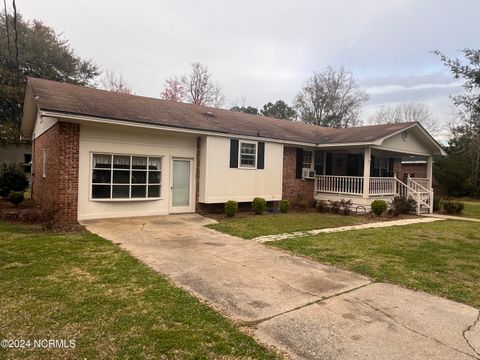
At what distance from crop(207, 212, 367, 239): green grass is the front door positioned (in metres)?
1.91

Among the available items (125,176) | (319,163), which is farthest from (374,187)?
(125,176)

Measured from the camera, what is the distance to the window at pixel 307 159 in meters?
17.0

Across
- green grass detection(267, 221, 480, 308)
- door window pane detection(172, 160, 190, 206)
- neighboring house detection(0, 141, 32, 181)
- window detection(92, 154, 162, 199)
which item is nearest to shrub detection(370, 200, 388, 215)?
green grass detection(267, 221, 480, 308)

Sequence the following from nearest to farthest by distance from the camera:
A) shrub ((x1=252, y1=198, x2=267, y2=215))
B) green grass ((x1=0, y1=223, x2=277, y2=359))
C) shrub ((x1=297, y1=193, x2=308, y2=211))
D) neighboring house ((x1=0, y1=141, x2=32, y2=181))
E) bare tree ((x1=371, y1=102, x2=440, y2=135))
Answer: green grass ((x1=0, y1=223, x2=277, y2=359))
shrub ((x1=252, y1=198, x2=267, y2=215))
shrub ((x1=297, y1=193, x2=308, y2=211))
neighboring house ((x1=0, y1=141, x2=32, y2=181))
bare tree ((x1=371, y1=102, x2=440, y2=135))

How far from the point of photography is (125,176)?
11.6 m

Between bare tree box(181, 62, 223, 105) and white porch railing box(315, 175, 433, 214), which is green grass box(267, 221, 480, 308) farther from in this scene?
bare tree box(181, 62, 223, 105)

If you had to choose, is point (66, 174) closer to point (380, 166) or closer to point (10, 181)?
point (10, 181)

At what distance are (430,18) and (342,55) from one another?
917 cm

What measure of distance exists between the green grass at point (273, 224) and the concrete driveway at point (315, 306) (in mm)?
2184

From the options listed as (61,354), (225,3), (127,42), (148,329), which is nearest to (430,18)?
(225,3)

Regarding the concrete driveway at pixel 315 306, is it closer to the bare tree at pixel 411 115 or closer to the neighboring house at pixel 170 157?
the neighboring house at pixel 170 157

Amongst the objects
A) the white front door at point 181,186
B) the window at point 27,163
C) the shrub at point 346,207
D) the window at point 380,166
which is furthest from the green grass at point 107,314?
the window at point 27,163

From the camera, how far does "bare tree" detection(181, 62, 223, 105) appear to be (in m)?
37.4

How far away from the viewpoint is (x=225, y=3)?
1204cm
